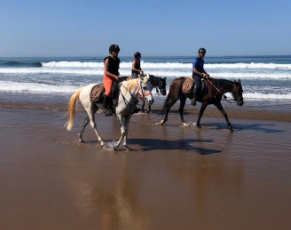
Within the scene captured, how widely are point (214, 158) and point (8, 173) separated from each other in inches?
138

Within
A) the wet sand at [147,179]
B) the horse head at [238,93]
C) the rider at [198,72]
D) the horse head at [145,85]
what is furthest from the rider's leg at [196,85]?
the horse head at [145,85]

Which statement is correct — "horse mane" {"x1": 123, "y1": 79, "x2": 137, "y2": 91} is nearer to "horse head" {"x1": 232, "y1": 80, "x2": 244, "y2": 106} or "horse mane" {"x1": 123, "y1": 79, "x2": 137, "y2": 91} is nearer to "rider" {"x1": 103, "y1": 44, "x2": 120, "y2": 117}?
"rider" {"x1": 103, "y1": 44, "x2": 120, "y2": 117}

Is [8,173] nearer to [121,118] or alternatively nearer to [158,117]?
[121,118]

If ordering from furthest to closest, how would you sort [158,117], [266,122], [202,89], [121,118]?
[158,117]
[266,122]
[202,89]
[121,118]

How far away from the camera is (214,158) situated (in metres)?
6.25

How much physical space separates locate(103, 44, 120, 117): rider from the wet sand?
Result: 0.93 m

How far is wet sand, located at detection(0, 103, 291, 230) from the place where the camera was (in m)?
3.78

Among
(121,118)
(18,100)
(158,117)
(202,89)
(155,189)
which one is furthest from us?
(18,100)

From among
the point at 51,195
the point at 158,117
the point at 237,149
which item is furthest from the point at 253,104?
the point at 51,195

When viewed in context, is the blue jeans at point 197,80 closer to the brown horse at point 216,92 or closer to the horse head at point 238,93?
the brown horse at point 216,92

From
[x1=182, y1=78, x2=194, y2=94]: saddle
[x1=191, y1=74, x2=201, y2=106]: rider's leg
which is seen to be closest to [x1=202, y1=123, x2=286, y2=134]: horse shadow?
[x1=191, y1=74, x2=201, y2=106]: rider's leg

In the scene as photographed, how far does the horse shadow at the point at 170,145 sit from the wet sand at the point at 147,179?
0.06ft

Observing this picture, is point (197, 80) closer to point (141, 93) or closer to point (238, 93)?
point (238, 93)

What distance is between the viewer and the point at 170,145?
7301mm
